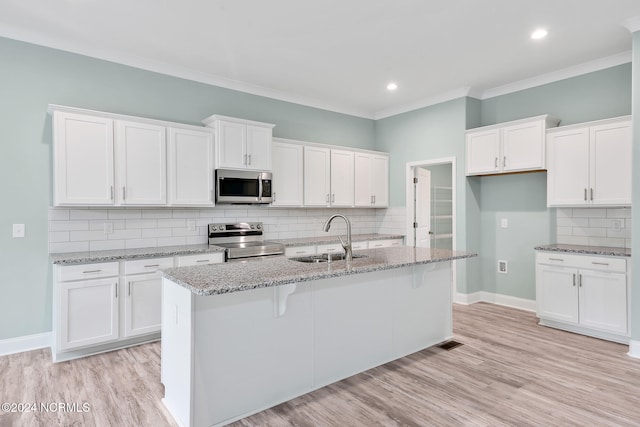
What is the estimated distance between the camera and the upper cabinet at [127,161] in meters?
3.39

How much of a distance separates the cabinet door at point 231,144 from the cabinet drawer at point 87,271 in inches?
61.2

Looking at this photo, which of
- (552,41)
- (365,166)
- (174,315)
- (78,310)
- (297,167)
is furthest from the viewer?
(365,166)

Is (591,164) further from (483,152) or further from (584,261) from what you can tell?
(483,152)

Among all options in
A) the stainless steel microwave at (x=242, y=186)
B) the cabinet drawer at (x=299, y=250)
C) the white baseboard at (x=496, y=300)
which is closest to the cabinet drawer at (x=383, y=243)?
the cabinet drawer at (x=299, y=250)

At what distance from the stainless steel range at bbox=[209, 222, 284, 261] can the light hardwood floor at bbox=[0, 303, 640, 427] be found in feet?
4.05

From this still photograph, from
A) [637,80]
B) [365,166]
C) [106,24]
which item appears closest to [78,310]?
[106,24]

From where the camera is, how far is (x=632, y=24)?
3264 millimetres

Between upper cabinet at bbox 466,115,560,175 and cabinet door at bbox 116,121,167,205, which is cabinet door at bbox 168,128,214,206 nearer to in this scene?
cabinet door at bbox 116,121,167,205

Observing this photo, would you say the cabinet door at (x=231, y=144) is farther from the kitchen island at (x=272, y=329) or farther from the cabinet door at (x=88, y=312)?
the kitchen island at (x=272, y=329)

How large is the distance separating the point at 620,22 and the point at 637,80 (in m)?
0.53

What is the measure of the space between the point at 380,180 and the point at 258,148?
7.65 feet

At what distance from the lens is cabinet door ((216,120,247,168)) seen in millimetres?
4246

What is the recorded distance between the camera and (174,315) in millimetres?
2324

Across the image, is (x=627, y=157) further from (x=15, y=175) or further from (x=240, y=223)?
(x=15, y=175)
